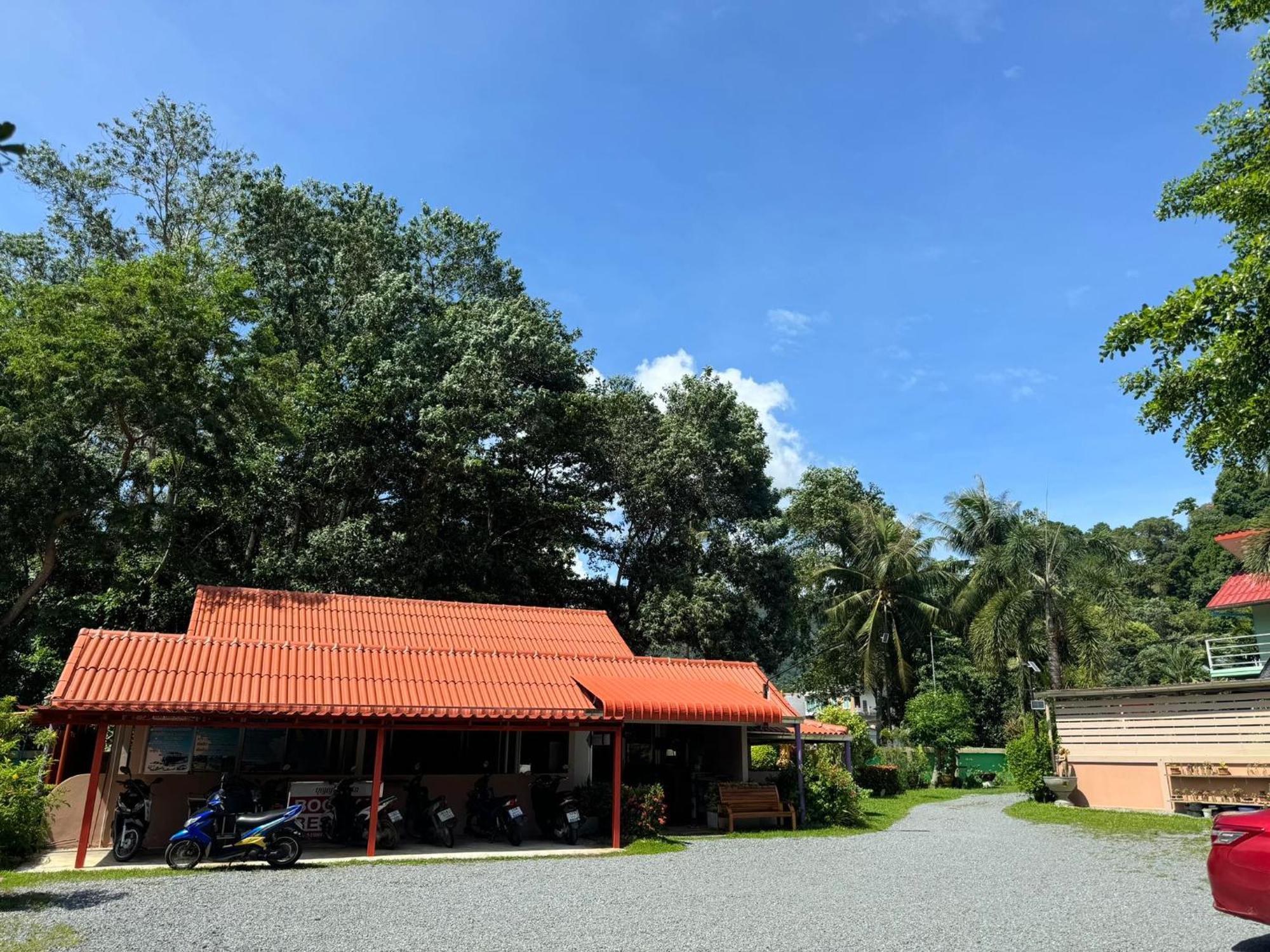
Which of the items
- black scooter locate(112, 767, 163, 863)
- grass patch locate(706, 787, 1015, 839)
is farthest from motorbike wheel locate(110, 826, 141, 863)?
grass patch locate(706, 787, 1015, 839)

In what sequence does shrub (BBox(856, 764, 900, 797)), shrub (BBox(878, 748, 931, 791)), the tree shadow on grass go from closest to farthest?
the tree shadow on grass → shrub (BBox(856, 764, 900, 797)) → shrub (BBox(878, 748, 931, 791))

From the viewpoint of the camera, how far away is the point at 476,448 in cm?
2455

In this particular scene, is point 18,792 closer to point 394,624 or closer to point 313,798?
point 313,798

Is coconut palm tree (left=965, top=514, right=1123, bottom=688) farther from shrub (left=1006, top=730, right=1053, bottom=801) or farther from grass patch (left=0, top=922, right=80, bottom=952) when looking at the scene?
grass patch (left=0, top=922, right=80, bottom=952)

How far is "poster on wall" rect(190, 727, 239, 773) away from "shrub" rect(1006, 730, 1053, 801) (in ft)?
59.5

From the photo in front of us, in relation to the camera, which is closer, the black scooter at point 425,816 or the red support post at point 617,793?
the black scooter at point 425,816

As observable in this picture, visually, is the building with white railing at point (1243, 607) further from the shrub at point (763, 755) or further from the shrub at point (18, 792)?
the shrub at point (18, 792)

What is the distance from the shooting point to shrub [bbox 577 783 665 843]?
45.5 feet

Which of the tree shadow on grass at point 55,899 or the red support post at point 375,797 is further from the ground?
the red support post at point 375,797

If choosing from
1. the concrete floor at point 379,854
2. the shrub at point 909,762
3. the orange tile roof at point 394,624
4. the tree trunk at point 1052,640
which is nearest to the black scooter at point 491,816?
the concrete floor at point 379,854

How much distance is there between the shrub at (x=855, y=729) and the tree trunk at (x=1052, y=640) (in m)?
6.08

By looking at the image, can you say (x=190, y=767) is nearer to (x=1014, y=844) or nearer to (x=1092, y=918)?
(x=1092, y=918)

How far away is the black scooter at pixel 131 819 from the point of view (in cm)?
1114

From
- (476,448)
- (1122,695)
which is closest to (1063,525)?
(1122,695)
